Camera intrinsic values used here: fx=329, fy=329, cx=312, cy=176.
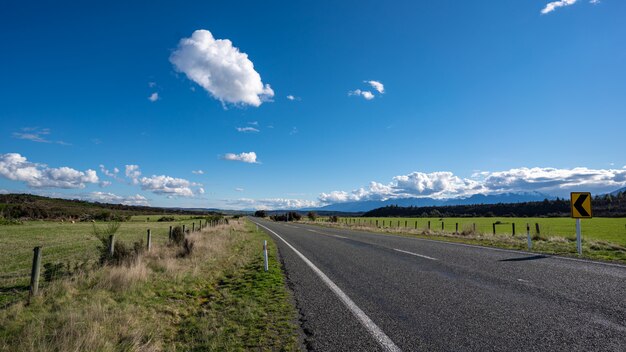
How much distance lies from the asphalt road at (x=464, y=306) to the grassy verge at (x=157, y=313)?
0.68 meters

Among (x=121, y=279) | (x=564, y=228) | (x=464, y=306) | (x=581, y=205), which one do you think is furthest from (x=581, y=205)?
(x=564, y=228)

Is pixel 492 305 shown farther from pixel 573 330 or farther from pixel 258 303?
pixel 258 303

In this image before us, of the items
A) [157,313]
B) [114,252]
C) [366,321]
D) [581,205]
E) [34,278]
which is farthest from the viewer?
[581,205]

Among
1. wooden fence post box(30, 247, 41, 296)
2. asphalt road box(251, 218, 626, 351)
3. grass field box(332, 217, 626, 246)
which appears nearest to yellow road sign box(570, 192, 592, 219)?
asphalt road box(251, 218, 626, 351)

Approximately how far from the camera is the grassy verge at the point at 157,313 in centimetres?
453

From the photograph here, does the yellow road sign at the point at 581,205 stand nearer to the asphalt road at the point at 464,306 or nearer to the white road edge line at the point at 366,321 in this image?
the asphalt road at the point at 464,306

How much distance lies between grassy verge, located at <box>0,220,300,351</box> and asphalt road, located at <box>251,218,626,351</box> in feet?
2.24

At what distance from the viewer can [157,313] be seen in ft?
20.9

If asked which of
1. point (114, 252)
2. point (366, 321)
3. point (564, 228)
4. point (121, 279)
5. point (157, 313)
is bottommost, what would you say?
point (564, 228)

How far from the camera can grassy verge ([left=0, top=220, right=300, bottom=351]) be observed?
178 inches

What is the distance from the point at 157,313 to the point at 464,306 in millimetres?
5670

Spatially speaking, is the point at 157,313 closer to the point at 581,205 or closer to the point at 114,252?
the point at 114,252

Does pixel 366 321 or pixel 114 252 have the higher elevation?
pixel 366 321

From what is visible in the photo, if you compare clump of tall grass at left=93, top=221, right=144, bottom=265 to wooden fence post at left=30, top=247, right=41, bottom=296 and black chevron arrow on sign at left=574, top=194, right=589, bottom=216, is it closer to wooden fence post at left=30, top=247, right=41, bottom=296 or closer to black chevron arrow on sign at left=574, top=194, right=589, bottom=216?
wooden fence post at left=30, top=247, right=41, bottom=296
